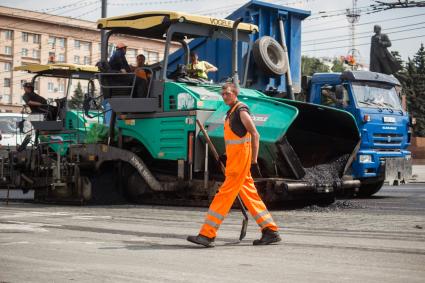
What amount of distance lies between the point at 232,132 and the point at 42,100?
370 inches

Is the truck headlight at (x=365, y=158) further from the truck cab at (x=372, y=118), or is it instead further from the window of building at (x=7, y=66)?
the window of building at (x=7, y=66)

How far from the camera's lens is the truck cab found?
53.6 ft

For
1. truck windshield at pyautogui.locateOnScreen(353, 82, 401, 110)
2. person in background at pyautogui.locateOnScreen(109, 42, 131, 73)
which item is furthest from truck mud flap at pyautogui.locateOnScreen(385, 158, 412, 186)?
person in background at pyautogui.locateOnScreen(109, 42, 131, 73)

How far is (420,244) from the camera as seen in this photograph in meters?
8.41

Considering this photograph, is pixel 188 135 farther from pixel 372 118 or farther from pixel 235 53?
pixel 372 118

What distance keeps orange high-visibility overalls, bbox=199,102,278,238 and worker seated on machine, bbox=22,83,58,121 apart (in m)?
9.23

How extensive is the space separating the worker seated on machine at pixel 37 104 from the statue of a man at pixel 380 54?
534 inches

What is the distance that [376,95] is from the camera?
1706 cm

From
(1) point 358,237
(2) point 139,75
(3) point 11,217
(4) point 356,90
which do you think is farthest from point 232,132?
(4) point 356,90

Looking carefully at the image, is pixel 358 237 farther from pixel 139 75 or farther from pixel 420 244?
pixel 139 75

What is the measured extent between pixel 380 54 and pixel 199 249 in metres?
20.5

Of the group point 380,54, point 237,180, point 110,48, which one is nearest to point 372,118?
point 110,48

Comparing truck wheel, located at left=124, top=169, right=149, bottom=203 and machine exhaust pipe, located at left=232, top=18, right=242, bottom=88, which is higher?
machine exhaust pipe, located at left=232, top=18, right=242, bottom=88

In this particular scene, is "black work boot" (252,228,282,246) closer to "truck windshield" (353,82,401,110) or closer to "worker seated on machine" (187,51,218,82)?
"worker seated on machine" (187,51,218,82)
